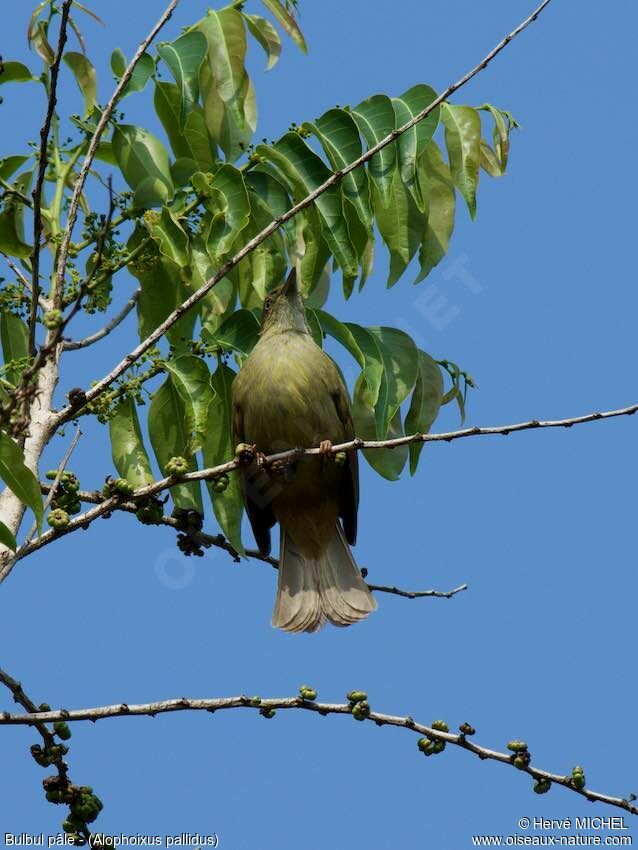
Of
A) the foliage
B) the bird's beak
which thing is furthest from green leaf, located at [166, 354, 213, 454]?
the bird's beak

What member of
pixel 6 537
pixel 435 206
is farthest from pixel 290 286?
pixel 6 537

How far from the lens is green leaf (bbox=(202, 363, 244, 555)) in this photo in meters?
5.14

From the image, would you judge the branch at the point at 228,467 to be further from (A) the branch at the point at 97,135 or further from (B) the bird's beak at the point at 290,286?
(B) the bird's beak at the point at 290,286

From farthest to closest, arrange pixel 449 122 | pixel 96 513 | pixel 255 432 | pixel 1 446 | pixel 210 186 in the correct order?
pixel 255 432, pixel 449 122, pixel 210 186, pixel 96 513, pixel 1 446

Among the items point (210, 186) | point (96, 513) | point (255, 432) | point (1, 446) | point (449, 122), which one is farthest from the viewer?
point (255, 432)

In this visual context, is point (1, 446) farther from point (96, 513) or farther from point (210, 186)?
point (210, 186)

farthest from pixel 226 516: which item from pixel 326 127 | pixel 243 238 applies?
pixel 326 127

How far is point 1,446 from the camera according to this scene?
3.91 m

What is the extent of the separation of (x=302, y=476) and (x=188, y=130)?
1.90 metres

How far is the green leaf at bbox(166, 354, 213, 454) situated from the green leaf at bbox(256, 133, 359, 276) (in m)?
0.77

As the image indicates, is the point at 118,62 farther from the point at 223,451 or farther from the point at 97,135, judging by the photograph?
the point at 223,451

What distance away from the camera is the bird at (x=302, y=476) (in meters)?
6.13

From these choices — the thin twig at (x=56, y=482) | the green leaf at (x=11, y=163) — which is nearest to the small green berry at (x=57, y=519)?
the thin twig at (x=56, y=482)

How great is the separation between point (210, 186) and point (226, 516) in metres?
1.39
